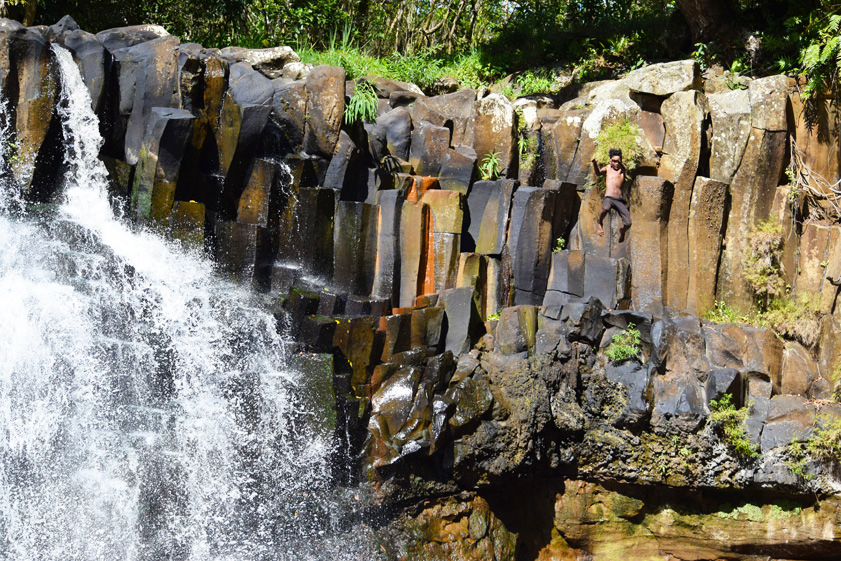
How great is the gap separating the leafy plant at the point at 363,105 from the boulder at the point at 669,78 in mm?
3195

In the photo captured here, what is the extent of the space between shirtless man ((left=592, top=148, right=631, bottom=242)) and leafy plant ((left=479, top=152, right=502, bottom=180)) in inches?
47.5

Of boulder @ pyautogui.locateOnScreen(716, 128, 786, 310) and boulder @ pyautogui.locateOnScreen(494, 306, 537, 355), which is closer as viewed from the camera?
boulder @ pyautogui.locateOnScreen(494, 306, 537, 355)

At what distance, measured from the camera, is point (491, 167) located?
9930 mm

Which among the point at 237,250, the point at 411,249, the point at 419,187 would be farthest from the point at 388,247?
the point at 237,250

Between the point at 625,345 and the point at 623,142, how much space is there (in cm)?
244

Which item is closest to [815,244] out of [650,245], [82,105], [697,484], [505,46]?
[650,245]

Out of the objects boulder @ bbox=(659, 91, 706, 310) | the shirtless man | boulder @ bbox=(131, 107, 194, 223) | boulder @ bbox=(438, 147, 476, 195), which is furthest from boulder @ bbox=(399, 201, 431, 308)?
boulder @ bbox=(659, 91, 706, 310)

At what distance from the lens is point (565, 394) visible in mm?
8484

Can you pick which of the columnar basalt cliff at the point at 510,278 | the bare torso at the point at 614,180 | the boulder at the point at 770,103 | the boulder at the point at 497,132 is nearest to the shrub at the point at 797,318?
the columnar basalt cliff at the point at 510,278

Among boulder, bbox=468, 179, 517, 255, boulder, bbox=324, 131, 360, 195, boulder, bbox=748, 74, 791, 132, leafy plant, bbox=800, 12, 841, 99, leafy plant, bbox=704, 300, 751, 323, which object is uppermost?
leafy plant, bbox=800, 12, 841, 99

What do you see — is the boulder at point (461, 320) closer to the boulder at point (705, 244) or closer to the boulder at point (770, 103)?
the boulder at point (705, 244)

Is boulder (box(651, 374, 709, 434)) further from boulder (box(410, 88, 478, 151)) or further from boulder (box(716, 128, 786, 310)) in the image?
boulder (box(410, 88, 478, 151))

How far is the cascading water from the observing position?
7.38m

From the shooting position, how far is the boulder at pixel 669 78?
1002cm
